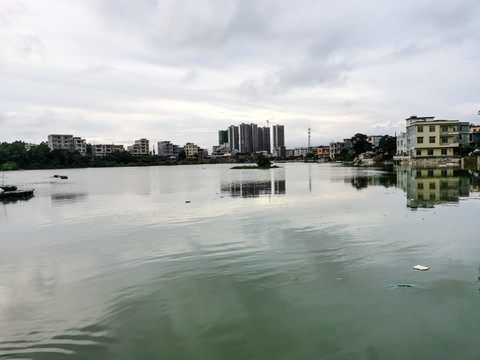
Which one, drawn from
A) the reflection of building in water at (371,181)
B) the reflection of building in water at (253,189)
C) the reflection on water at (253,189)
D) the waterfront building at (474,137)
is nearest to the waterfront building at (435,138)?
the waterfront building at (474,137)

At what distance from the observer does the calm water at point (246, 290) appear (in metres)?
6.42

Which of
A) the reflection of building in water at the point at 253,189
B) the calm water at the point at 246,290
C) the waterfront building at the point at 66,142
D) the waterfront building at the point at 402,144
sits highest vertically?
the waterfront building at the point at 66,142

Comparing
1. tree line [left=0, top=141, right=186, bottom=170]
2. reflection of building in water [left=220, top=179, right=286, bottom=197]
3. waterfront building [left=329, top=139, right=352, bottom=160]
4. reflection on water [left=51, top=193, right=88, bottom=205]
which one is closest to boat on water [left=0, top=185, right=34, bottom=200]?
reflection on water [left=51, top=193, right=88, bottom=205]

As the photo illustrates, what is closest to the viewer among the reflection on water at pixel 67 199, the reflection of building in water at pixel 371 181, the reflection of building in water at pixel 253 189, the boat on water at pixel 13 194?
the reflection on water at pixel 67 199

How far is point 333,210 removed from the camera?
21.0 metres

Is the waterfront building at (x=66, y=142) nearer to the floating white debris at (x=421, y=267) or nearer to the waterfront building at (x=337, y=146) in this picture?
the waterfront building at (x=337, y=146)

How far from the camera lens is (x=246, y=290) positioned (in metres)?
8.88

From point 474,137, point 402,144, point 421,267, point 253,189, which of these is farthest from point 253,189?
point 474,137

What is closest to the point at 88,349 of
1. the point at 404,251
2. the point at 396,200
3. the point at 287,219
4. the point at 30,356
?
the point at 30,356

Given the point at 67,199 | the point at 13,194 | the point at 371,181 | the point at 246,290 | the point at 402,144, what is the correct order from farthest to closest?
1. the point at 402,144
2. the point at 371,181
3. the point at 13,194
4. the point at 67,199
5. the point at 246,290

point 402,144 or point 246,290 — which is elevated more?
point 402,144

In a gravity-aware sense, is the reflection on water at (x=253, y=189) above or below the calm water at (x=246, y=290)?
above

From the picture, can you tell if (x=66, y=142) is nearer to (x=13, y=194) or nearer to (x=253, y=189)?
(x=13, y=194)

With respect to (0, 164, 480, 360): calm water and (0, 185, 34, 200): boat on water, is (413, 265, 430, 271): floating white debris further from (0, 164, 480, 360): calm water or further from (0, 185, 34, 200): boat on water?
(0, 185, 34, 200): boat on water
